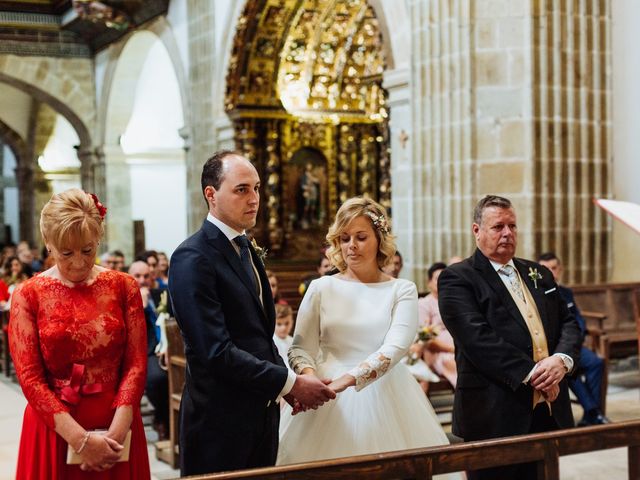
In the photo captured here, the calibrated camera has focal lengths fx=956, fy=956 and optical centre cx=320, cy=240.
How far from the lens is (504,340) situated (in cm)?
351

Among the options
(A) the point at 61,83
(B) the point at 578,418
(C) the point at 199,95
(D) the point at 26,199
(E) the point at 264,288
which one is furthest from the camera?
(D) the point at 26,199

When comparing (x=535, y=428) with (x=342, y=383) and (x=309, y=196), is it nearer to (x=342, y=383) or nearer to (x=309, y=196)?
(x=342, y=383)

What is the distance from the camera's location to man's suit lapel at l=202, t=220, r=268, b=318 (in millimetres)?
3047

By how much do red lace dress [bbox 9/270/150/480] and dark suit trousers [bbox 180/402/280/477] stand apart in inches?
7.6

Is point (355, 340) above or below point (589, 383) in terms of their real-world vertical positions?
above

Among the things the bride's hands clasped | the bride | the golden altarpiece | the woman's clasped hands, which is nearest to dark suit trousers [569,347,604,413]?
the bride

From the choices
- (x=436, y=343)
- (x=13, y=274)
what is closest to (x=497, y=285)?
(x=436, y=343)

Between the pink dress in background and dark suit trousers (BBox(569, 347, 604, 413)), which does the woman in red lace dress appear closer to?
the pink dress in background

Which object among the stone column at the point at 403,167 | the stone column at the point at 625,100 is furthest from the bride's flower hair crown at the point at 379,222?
the stone column at the point at 625,100

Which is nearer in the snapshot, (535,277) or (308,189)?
Answer: (535,277)

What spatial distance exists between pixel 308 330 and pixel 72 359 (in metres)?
0.92

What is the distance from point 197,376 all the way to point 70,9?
1479 centimetres

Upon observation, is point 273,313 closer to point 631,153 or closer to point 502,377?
point 502,377

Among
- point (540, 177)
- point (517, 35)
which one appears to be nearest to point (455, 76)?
point (517, 35)
